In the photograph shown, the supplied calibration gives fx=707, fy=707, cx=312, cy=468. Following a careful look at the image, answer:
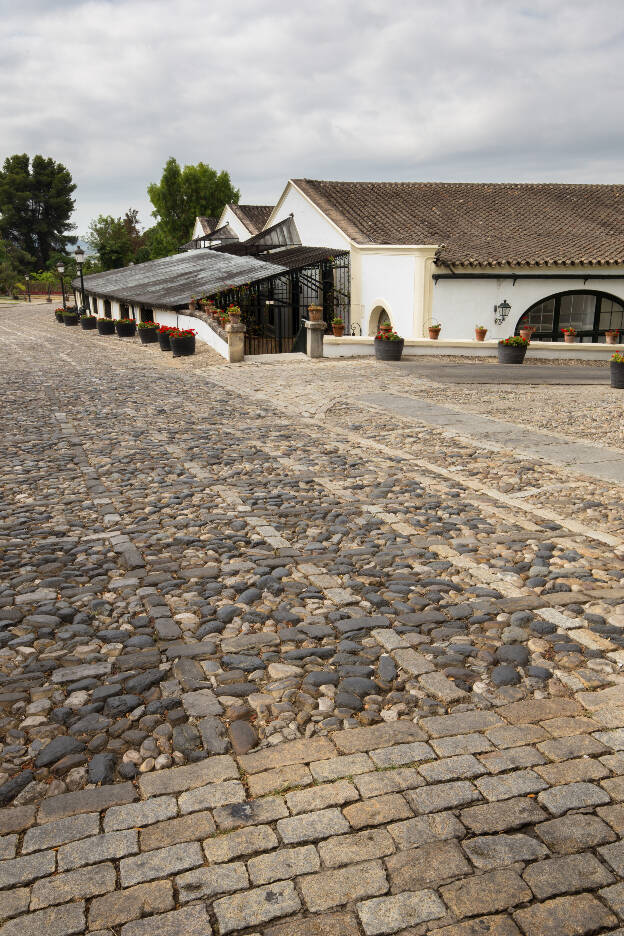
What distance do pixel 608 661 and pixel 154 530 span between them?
396cm

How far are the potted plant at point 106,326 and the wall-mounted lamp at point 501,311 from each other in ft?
56.6

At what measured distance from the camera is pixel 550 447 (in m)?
9.70

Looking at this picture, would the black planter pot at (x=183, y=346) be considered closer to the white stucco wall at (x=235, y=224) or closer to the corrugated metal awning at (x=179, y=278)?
the corrugated metal awning at (x=179, y=278)

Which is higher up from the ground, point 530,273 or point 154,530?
point 530,273

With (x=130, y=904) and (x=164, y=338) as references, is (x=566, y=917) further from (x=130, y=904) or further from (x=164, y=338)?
(x=164, y=338)

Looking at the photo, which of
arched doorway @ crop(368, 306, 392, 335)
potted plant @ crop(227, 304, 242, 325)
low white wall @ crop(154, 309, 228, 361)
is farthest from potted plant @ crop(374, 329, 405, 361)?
arched doorway @ crop(368, 306, 392, 335)

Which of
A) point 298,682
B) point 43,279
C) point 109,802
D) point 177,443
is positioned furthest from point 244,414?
point 43,279

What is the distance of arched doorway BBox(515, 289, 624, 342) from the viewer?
91.9 ft

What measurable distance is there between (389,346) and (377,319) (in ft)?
27.3

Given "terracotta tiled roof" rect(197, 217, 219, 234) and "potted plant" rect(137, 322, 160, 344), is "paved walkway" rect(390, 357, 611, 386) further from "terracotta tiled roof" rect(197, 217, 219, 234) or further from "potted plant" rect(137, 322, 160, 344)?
"terracotta tiled roof" rect(197, 217, 219, 234)

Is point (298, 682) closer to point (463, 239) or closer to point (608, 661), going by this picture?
point (608, 661)

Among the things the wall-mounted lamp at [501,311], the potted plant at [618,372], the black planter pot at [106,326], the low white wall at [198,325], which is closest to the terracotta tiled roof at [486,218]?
the wall-mounted lamp at [501,311]

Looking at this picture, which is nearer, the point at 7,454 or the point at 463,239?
the point at 7,454

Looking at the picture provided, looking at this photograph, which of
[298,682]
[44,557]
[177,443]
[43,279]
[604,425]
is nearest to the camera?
[298,682]
